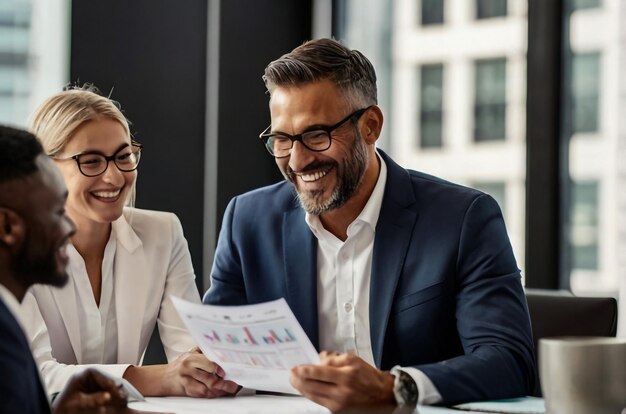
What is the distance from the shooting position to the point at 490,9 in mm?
4227

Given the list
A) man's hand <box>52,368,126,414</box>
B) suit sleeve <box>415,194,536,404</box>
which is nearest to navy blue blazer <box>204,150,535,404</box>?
suit sleeve <box>415,194,536,404</box>

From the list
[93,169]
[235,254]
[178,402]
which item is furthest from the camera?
[93,169]

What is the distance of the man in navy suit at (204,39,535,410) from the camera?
219cm

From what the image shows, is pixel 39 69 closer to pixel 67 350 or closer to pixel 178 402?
pixel 67 350

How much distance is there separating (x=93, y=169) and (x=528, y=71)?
6.77 feet

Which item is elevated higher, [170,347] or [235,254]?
[235,254]

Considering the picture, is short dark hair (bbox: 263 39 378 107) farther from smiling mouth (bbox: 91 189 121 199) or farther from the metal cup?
the metal cup

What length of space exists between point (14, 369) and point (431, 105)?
350cm

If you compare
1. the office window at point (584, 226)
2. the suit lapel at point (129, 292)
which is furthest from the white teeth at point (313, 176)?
the office window at point (584, 226)

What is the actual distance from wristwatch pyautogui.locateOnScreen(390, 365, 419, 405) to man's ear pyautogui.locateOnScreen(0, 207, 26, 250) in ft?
2.41

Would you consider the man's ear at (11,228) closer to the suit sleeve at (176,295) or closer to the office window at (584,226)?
the suit sleeve at (176,295)

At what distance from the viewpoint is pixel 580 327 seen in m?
2.32

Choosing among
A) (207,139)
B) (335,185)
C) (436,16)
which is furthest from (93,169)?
(436,16)

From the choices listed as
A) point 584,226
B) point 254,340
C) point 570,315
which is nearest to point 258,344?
point 254,340
